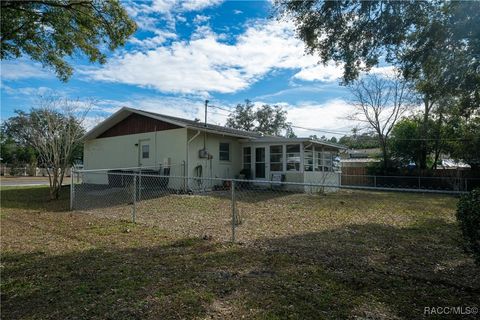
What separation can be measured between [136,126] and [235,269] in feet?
45.6

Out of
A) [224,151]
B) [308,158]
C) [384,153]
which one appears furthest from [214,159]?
[384,153]

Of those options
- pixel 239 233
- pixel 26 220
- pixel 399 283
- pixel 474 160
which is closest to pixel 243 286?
pixel 399 283

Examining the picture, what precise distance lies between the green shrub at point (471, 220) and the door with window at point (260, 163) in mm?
13206

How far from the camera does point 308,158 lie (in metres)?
17.0

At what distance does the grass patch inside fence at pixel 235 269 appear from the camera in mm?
3395

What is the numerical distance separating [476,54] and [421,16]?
153cm

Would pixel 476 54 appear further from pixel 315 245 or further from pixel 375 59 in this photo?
pixel 315 245

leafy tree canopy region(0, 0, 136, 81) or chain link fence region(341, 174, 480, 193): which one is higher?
leafy tree canopy region(0, 0, 136, 81)

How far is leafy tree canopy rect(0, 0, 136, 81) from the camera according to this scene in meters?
6.58

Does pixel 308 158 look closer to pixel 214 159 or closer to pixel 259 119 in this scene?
pixel 214 159

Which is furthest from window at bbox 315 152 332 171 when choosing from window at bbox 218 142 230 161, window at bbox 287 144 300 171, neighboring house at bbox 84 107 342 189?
window at bbox 218 142 230 161

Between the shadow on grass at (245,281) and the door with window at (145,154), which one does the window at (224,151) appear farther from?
the shadow on grass at (245,281)

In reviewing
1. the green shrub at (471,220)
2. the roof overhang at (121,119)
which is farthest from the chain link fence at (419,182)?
the green shrub at (471,220)

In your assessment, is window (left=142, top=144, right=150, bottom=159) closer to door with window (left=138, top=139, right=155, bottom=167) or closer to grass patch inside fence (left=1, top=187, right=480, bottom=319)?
door with window (left=138, top=139, right=155, bottom=167)
